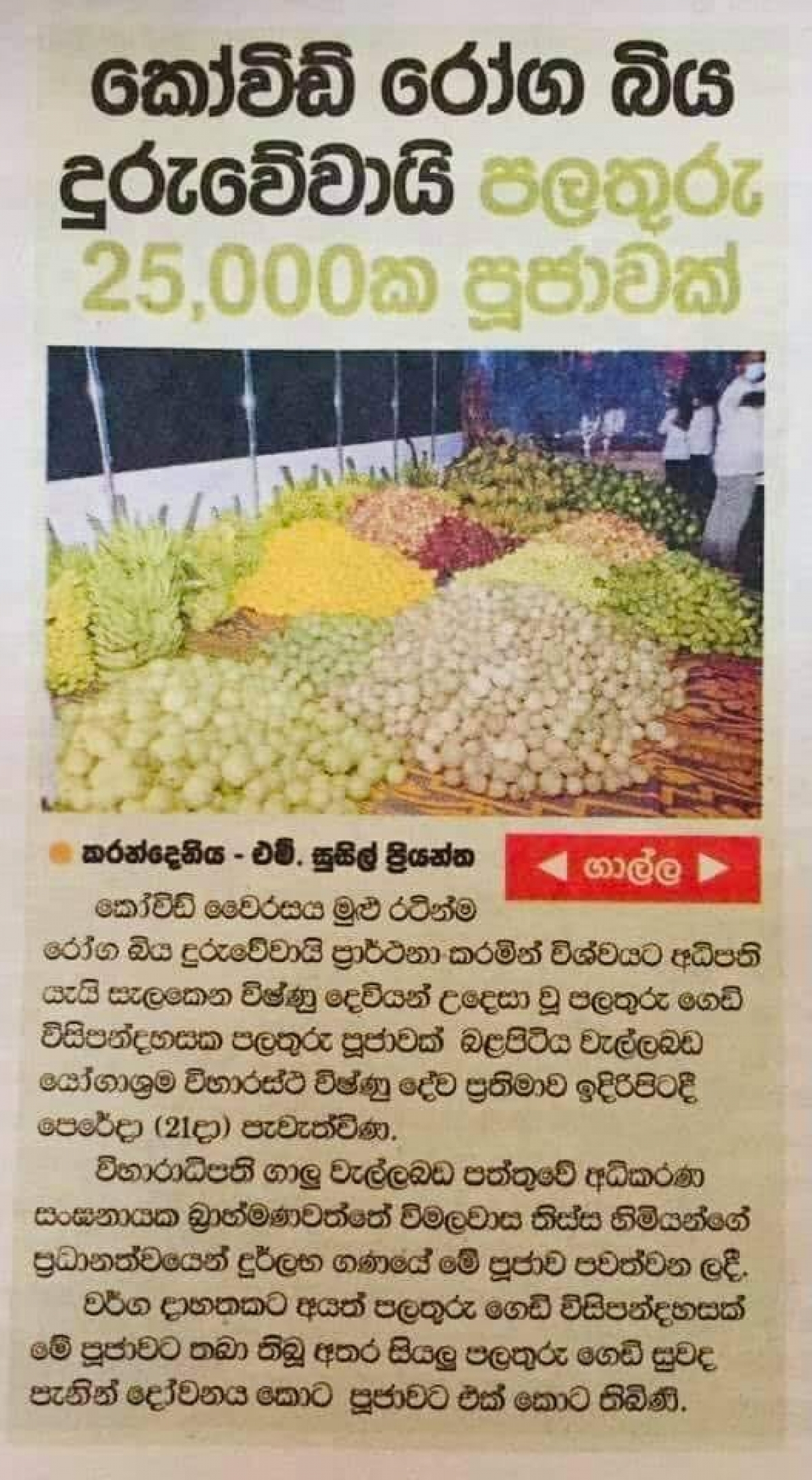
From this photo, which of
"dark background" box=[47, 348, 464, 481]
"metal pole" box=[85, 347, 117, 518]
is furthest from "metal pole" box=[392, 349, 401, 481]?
"metal pole" box=[85, 347, 117, 518]

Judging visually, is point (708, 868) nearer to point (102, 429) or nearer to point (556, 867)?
point (556, 867)

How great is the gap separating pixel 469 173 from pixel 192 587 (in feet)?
0.60

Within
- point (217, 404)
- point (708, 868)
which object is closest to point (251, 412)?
point (217, 404)

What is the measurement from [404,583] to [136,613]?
3.9 inches

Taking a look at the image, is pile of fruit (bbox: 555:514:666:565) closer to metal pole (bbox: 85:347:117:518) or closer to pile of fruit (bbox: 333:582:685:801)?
pile of fruit (bbox: 333:582:685:801)

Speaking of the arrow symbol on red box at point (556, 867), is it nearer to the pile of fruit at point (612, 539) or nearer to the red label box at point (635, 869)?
the red label box at point (635, 869)

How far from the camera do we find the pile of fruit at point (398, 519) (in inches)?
18.0

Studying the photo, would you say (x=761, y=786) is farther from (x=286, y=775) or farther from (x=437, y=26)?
(x=437, y=26)

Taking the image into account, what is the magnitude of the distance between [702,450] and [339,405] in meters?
0.13

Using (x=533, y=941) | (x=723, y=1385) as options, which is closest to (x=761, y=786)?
(x=533, y=941)

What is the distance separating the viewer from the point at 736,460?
1.51ft

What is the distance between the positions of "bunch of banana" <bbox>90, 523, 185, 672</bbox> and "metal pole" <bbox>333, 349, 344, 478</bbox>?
72 millimetres

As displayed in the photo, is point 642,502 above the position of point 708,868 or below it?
above

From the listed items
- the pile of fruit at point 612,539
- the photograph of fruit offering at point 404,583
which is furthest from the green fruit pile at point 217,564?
the pile of fruit at point 612,539
